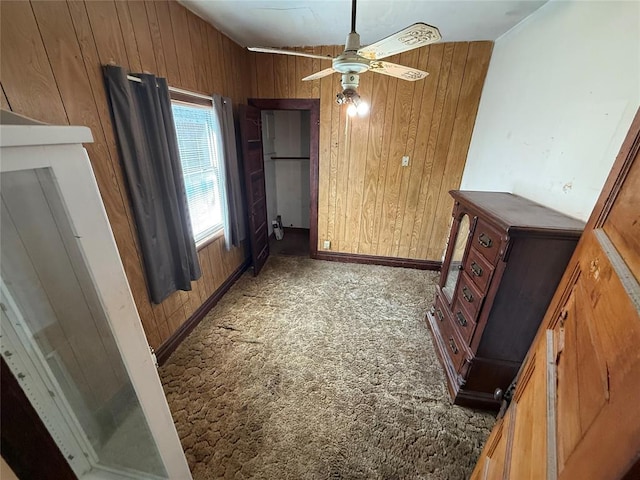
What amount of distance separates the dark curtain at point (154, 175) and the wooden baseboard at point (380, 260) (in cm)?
189

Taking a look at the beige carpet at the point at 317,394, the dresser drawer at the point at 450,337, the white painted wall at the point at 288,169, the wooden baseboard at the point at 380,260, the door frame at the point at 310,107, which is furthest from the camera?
the white painted wall at the point at 288,169

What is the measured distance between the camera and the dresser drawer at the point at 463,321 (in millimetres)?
1556

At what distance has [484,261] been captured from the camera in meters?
1.46

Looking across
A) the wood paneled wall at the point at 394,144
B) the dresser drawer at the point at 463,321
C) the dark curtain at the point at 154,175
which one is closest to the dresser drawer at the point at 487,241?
the dresser drawer at the point at 463,321

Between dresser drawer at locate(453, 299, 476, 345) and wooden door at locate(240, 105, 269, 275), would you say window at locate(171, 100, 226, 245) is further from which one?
dresser drawer at locate(453, 299, 476, 345)

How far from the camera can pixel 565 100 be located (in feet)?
4.87

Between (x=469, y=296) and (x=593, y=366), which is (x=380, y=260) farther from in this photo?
(x=593, y=366)

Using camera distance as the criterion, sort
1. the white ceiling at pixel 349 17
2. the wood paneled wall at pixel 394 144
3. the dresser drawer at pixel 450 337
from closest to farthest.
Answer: the dresser drawer at pixel 450 337
the white ceiling at pixel 349 17
the wood paneled wall at pixel 394 144

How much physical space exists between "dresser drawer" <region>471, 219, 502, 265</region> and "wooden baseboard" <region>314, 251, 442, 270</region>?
A: 68.9 inches

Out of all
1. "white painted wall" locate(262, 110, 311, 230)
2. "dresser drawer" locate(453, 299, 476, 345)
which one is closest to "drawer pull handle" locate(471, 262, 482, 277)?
"dresser drawer" locate(453, 299, 476, 345)

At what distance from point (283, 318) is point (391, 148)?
2174 mm

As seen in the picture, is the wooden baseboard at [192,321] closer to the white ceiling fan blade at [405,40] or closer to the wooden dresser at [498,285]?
the wooden dresser at [498,285]

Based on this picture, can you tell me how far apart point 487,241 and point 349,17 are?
1964 millimetres

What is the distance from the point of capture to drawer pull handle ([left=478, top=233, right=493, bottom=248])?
143 cm
